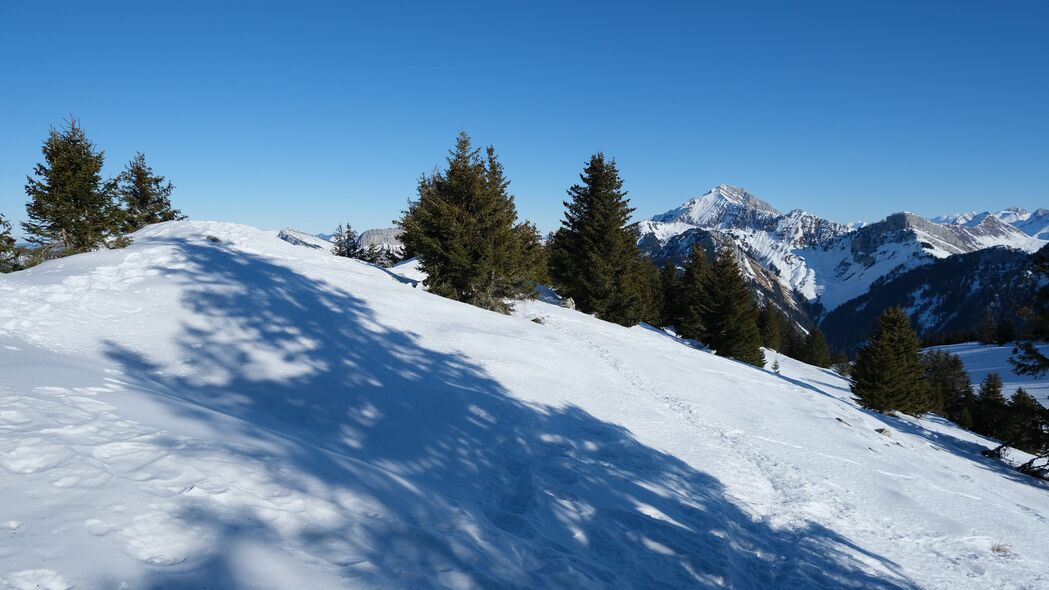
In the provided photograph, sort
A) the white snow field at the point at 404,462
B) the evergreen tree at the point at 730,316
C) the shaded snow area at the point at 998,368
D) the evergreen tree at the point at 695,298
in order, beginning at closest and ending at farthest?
the white snow field at the point at 404,462 → the evergreen tree at the point at 730,316 → the evergreen tree at the point at 695,298 → the shaded snow area at the point at 998,368

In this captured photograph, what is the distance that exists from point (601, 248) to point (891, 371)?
1900 cm

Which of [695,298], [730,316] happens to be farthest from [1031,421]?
[695,298]

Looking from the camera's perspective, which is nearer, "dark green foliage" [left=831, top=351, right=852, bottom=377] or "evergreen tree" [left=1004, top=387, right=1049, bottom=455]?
"evergreen tree" [left=1004, top=387, right=1049, bottom=455]

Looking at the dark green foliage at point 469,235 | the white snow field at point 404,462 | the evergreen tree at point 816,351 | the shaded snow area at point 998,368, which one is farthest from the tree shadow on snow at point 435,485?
the shaded snow area at point 998,368

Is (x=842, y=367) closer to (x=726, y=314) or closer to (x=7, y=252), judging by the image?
(x=726, y=314)

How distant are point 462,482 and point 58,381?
20.3 feet

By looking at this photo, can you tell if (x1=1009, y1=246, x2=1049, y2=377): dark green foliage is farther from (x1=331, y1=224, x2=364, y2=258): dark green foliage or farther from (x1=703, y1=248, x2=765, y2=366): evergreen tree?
(x1=331, y1=224, x2=364, y2=258): dark green foliage

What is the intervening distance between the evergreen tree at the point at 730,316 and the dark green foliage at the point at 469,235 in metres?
18.5

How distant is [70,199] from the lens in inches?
760

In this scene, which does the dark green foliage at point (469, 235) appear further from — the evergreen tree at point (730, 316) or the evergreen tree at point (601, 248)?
the evergreen tree at point (730, 316)

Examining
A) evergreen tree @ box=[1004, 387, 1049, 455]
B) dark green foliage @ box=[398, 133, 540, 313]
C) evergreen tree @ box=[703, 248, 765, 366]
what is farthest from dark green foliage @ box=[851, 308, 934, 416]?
dark green foliage @ box=[398, 133, 540, 313]

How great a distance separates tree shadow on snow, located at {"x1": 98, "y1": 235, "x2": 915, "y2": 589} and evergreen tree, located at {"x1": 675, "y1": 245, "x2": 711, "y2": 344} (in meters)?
25.1

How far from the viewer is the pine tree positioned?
18.7 meters

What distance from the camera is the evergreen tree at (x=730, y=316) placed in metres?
32.2
